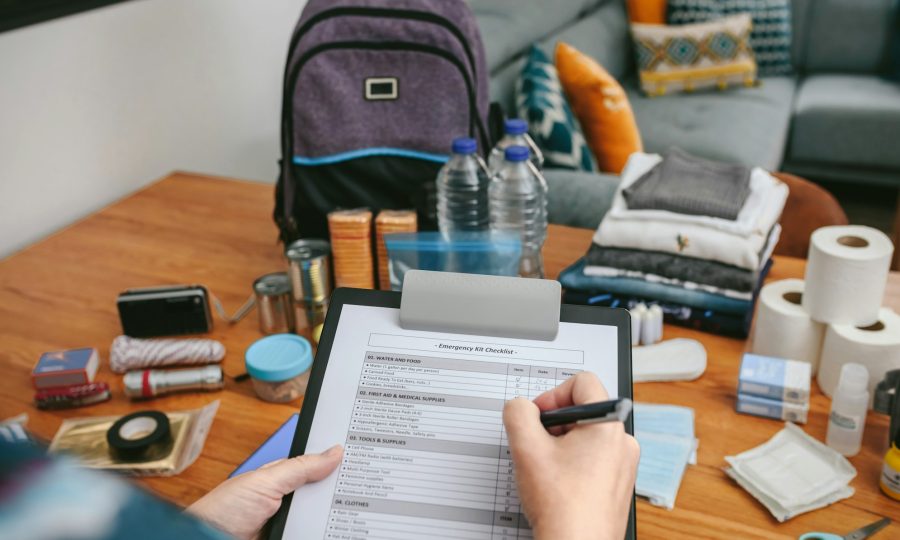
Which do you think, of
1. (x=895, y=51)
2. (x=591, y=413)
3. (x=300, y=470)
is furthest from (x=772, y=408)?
(x=895, y=51)

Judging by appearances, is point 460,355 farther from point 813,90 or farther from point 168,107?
point 813,90

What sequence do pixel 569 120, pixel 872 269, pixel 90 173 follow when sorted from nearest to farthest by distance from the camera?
1. pixel 872 269
2. pixel 90 173
3. pixel 569 120

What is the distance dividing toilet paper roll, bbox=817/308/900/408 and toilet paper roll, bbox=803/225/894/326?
2 centimetres

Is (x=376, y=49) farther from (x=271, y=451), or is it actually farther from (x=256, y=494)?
(x=256, y=494)

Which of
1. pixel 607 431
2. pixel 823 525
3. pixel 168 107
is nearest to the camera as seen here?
pixel 607 431

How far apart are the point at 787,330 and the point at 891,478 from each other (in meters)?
0.26

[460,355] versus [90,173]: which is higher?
[460,355]

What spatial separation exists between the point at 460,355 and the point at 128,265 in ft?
3.10

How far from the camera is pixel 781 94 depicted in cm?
340

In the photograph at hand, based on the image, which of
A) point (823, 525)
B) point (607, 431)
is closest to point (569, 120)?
point (823, 525)

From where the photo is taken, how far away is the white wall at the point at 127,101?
155cm

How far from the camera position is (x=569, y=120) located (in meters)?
2.34

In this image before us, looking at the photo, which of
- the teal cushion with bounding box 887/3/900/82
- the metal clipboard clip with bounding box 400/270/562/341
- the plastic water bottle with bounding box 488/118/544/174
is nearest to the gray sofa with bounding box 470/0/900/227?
the teal cushion with bounding box 887/3/900/82

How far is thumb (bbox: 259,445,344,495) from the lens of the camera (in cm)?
72
